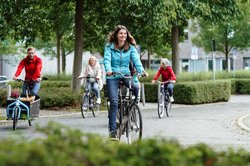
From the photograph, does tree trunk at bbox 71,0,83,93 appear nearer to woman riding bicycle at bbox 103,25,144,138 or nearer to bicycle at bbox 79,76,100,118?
bicycle at bbox 79,76,100,118

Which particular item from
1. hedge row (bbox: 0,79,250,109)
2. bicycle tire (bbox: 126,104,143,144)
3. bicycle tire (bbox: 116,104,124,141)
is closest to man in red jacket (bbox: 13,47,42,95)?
bicycle tire (bbox: 116,104,124,141)

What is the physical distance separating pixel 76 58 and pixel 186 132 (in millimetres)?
9316

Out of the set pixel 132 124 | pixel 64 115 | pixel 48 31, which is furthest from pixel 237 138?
pixel 48 31

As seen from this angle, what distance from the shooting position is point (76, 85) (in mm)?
19656

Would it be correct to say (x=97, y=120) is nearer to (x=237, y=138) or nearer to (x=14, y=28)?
(x=237, y=138)

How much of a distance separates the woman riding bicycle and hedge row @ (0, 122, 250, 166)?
A: 208 inches

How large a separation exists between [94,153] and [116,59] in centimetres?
605

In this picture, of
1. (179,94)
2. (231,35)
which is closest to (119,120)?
(179,94)

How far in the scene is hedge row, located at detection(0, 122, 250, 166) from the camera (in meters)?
2.49

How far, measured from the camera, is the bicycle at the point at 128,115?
8.43 meters

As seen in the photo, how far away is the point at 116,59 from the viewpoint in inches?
338

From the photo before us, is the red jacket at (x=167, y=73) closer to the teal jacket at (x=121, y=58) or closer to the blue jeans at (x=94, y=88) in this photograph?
the blue jeans at (x=94, y=88)

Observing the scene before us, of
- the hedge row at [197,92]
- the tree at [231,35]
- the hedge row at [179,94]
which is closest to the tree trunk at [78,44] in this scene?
the hedge row at [179,94]

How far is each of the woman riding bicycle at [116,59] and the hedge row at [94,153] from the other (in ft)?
17.3
